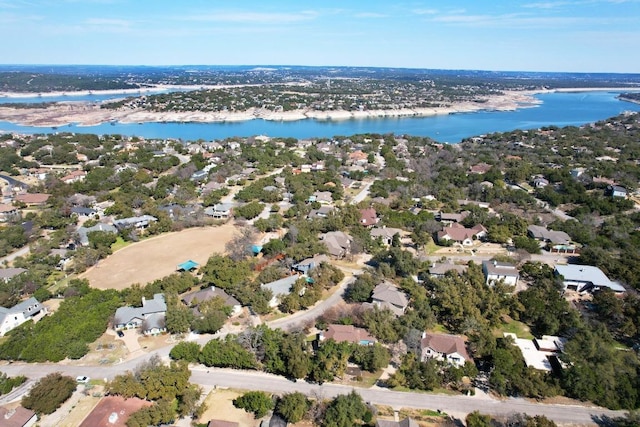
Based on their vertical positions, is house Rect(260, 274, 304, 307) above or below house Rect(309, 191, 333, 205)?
below

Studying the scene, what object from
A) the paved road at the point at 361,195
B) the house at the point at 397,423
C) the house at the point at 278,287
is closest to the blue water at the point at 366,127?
the paved road at the point at 361,195

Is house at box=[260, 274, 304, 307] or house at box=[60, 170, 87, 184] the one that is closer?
house at box=[260, 274, 304, 307]

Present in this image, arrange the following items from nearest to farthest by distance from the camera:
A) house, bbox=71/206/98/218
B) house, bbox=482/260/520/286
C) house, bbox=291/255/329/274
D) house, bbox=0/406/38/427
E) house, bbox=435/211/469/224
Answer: house, bbox=0/406/38/427 → house, bbox=482/260/520/286 → house, bbox=291/255/329/274 → house, bbox=435/211/469/224 → house, bbox=71/206/98/218

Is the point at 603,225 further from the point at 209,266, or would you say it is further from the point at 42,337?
the point at 42,337

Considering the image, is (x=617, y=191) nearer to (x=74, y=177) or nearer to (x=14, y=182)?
(x=74, y=177)

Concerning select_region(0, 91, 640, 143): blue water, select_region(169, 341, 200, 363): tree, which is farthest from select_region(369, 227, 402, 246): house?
select_region(0, 91, 640, 143): blue water

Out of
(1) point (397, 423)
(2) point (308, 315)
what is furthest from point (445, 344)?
(2) point (308, 315)

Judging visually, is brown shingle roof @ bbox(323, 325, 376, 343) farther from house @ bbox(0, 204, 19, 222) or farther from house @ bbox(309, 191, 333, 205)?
house @ bbox(0, 204, 19, 222)
